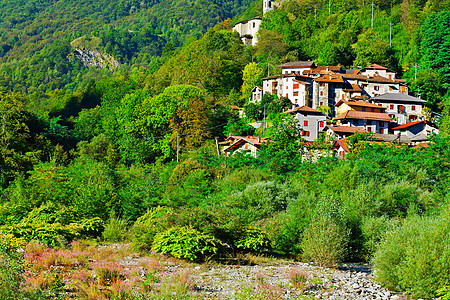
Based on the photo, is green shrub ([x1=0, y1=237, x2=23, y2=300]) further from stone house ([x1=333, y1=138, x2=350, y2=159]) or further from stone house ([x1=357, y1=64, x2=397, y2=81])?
stone house ([x1=357, y1=64, x2=397, y2=81])

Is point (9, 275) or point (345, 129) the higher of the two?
point (9, 275)

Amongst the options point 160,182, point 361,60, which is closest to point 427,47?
point 361,60

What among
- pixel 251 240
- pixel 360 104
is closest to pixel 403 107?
pixel 360 104

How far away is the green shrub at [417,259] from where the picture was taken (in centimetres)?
1484

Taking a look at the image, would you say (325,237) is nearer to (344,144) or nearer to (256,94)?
(344,144)

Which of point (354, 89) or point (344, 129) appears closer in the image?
point (344, 129)

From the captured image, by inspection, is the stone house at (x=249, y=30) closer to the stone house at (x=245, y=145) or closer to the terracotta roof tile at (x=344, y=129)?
the terracotta roof tile at (x=344, y=129)

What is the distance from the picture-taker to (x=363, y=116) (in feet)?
199

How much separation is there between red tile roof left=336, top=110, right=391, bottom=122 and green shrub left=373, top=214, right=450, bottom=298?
43.8 metres

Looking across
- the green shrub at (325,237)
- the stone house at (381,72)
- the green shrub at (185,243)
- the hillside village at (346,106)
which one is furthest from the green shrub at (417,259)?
the stone house at (381,72)

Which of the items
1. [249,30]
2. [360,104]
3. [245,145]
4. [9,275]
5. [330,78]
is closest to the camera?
[9,275]

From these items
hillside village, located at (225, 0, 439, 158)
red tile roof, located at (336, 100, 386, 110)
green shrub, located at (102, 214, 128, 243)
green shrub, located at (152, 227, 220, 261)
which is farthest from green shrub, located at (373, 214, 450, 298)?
red tile roof, located at (336, 100, 386, 110)

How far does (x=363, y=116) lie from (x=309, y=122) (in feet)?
22.8

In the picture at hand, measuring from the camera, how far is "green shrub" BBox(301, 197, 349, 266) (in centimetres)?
2091
